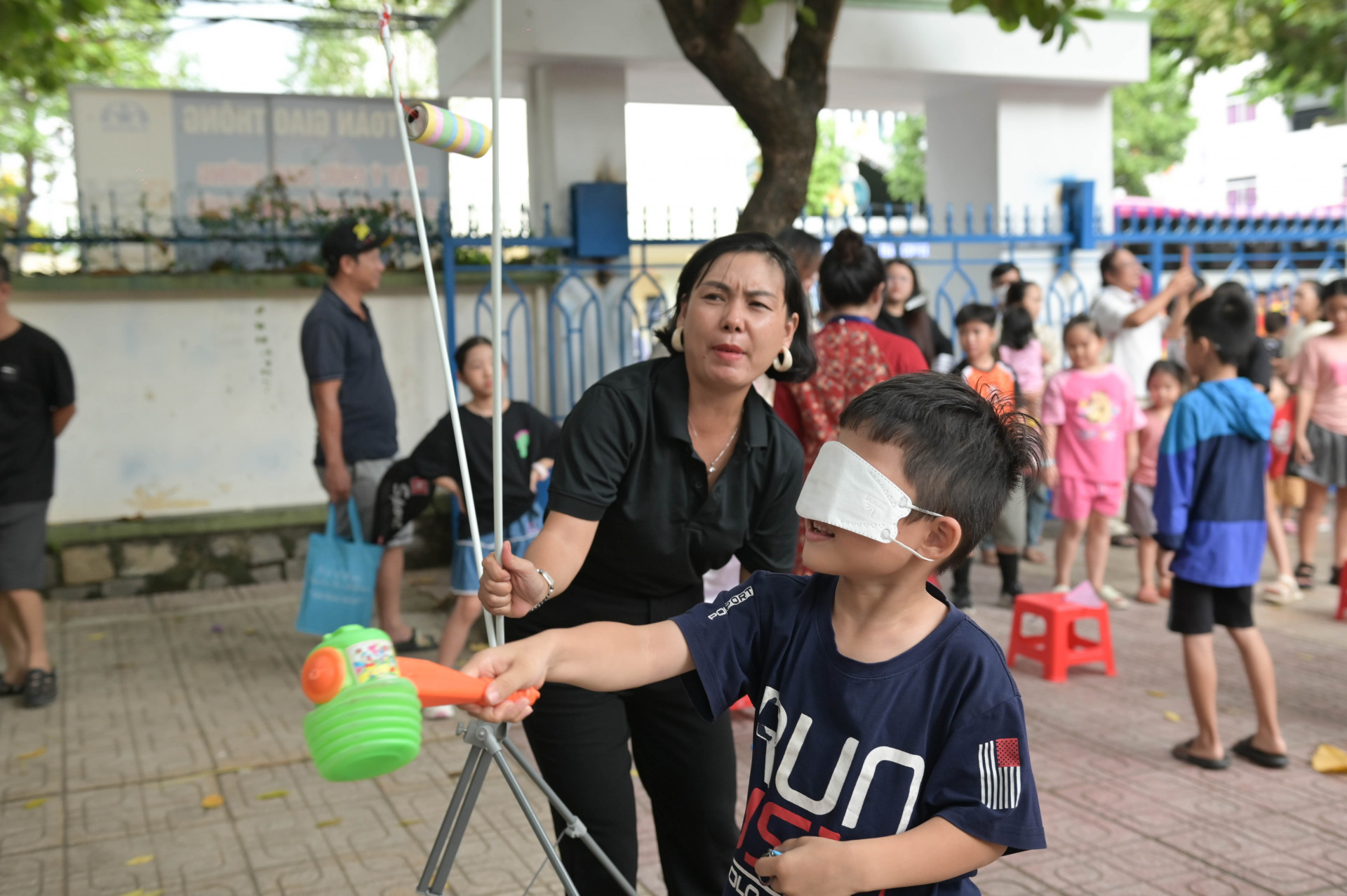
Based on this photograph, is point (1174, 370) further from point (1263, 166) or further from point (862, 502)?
point (1263, 166)

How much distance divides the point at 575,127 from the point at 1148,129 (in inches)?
1029

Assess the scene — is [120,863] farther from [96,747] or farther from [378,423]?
[378,423]

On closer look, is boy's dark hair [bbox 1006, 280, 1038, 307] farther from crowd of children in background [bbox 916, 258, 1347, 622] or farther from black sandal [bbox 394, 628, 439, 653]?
black sandal [bbox 394, 628, 439, 653]

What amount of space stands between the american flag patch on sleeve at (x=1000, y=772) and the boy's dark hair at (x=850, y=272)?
3187 mm

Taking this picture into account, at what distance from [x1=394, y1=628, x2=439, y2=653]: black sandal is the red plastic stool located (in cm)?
293

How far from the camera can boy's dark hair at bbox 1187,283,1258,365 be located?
4230 mm

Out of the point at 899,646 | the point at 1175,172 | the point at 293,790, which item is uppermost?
the point at 1175,172

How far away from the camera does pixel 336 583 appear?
5.37 m

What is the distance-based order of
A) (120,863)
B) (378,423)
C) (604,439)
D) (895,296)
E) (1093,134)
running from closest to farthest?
(604,439), (120,863), (378,423), (895,296), (1093,134)

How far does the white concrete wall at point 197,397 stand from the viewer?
7152 millimetres

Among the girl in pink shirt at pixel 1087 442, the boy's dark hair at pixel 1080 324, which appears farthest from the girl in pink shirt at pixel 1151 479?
the boy's dark hair at pixel 1080 324

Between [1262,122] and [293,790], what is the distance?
1563 inches

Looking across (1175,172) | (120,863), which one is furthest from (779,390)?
(1175,172)

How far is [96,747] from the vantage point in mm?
4648
